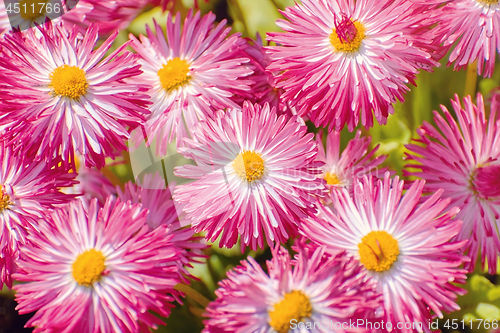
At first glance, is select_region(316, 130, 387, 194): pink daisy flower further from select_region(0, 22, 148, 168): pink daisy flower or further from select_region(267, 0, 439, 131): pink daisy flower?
select_region(0, 22, 148, 168): pink daisy flower

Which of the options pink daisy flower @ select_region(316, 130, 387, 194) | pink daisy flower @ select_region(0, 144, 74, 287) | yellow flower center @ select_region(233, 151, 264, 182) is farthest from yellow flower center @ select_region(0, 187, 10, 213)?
pink daisy flower @ select_region(316, 130, 387, 194)

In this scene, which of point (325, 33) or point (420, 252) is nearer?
point (420, 252)

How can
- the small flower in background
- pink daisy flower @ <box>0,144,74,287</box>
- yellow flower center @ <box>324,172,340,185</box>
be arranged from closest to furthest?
the small flower in background → pink daisy flower @ <box>0,144,74,287</box> → yellow flower center @ <box>324,172,340,185</box>

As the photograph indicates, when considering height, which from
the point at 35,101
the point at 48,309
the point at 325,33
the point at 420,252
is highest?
the point at 325,33

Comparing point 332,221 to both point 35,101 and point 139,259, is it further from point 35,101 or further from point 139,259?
point 35,101

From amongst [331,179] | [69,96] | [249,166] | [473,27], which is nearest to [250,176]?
[249,166]

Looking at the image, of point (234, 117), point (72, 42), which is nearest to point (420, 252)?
point (234, 117)

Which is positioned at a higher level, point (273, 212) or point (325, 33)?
point (325, 33)

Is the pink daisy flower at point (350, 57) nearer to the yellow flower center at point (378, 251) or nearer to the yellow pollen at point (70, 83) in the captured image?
the yellow flower center at point (378, 251)
